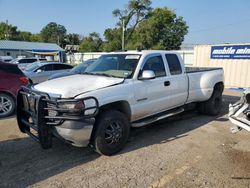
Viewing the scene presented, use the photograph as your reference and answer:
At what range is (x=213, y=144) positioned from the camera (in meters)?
4.93

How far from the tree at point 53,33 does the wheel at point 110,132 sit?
9302 cm

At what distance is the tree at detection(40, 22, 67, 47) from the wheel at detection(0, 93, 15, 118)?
89479 millimetres

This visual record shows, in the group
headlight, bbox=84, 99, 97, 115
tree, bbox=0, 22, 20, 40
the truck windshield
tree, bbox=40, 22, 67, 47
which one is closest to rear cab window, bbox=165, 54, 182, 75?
the truck windshield

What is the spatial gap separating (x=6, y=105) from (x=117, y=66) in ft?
13.0

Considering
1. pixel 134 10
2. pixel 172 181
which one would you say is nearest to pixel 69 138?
pixel 172 181

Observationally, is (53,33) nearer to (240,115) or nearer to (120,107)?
(120,107)

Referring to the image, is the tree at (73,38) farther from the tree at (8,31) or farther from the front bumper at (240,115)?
the front bumper at (240,115)

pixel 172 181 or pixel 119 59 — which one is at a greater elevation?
pixel 119 59

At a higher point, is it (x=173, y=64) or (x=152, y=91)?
(x=173, y=64)

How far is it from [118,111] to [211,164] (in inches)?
71.3

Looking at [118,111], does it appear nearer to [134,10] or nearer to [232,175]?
[232,175]

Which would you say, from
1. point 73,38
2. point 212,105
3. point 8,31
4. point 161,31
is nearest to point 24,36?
point 8,31

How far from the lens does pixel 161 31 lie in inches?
1841

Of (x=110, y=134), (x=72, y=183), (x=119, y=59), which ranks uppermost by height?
(x=119, y=59)
